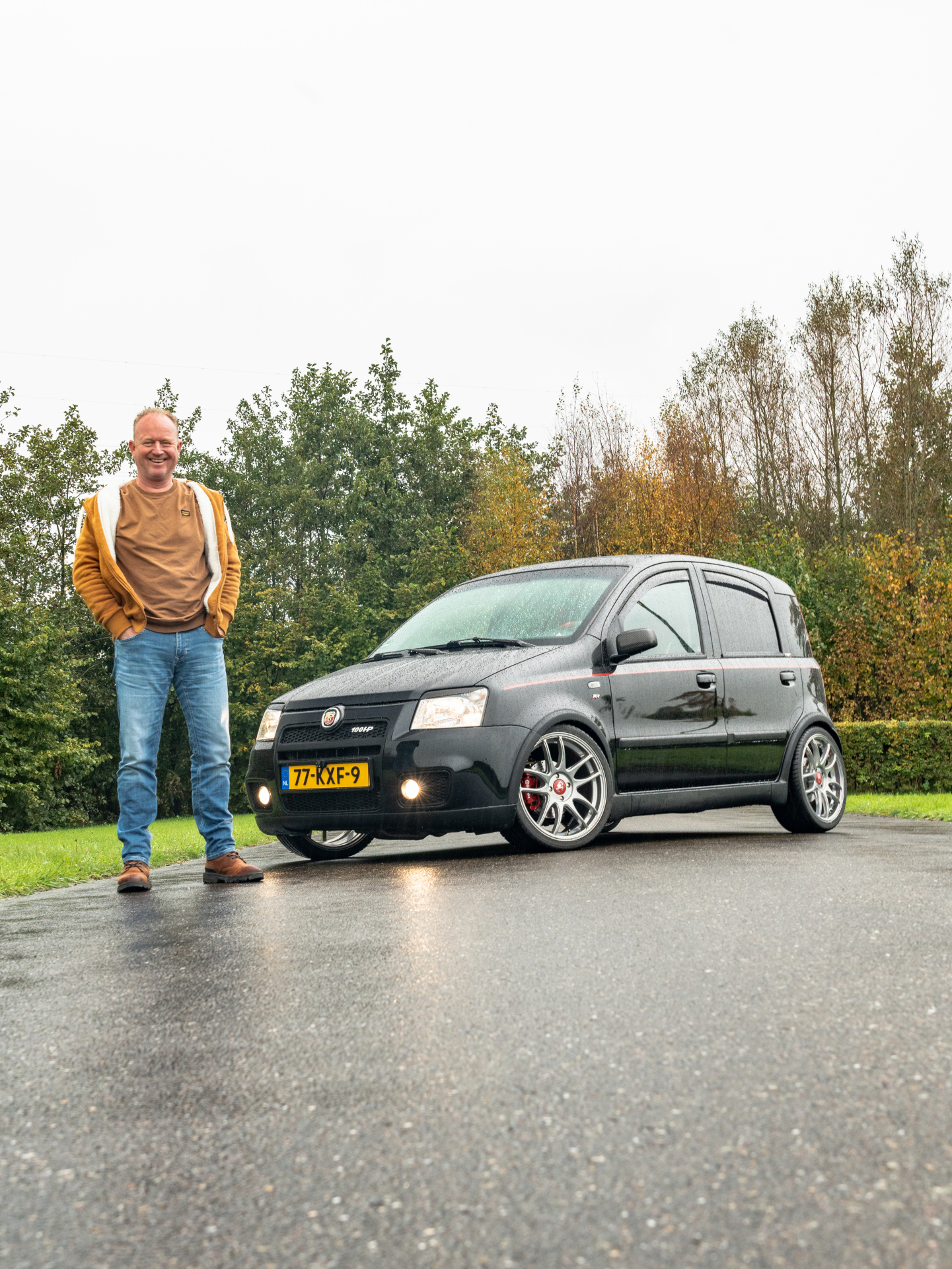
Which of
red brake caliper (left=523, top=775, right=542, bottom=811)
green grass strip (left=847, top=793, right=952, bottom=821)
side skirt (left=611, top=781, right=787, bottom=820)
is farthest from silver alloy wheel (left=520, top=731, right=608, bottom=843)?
green grass strip (left=847, top=793, right=952, bottom=821)

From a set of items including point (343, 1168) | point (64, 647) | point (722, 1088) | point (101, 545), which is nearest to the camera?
point (343, 1168)

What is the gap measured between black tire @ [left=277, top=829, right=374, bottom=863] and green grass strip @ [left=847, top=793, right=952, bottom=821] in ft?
21.1

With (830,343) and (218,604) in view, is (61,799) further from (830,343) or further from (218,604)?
(218,604)

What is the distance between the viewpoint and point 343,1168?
7.63 ft

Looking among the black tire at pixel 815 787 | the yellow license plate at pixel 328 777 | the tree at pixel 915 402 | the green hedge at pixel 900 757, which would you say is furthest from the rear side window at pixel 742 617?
the tree at pixel 915 402

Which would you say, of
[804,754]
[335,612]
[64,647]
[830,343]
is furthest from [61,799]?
[804,754]

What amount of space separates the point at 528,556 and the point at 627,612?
33.8m

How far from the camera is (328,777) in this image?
23.9ft

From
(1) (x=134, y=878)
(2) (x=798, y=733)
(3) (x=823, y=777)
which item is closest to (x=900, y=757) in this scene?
(3) (x=823, y=777)

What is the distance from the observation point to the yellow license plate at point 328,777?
7125 millimetres

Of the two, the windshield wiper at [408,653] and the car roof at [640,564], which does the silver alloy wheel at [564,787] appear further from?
the car roof at [640,564]

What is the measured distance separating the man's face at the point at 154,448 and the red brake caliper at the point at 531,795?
2.43 metres

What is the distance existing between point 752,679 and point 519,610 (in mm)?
1596

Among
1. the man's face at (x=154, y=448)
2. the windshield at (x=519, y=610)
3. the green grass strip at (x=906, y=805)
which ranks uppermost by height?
the man's face at (x=154, y=448)
